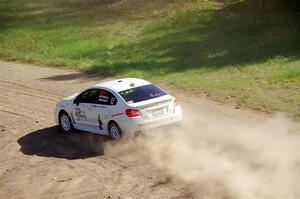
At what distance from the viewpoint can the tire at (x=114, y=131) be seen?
56.5 ft

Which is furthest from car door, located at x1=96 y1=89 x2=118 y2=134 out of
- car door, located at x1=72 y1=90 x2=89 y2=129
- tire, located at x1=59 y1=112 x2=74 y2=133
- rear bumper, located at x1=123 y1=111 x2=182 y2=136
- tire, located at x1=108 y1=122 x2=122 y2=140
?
tire, located at x1=59 y1=112 x2=74 y2=133

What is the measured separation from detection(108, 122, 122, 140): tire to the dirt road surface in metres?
0.26

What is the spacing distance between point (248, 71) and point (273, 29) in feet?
29.4

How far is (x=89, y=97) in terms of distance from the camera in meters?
18.6

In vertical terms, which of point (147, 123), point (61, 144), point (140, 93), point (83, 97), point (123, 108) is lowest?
point (61, 144)

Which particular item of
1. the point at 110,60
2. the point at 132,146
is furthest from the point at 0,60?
the point at 132,146

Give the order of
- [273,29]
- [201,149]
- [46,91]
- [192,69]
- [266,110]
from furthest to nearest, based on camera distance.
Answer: [273,29] < [192,69] < [46,91] < [266,110] < [201,149]

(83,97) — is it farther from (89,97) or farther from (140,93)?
(140,93)

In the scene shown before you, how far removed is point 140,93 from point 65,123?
12.1 ft

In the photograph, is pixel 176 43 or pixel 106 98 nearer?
pixel 106 98

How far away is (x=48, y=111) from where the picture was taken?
2295 centimetres

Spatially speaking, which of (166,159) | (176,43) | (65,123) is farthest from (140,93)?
(176,43)

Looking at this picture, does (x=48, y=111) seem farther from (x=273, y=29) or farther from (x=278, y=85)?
(x=273, y=29)

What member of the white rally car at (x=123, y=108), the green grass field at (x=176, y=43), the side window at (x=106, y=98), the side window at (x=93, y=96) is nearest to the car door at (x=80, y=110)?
the white rally car at (x=123, y=108)
